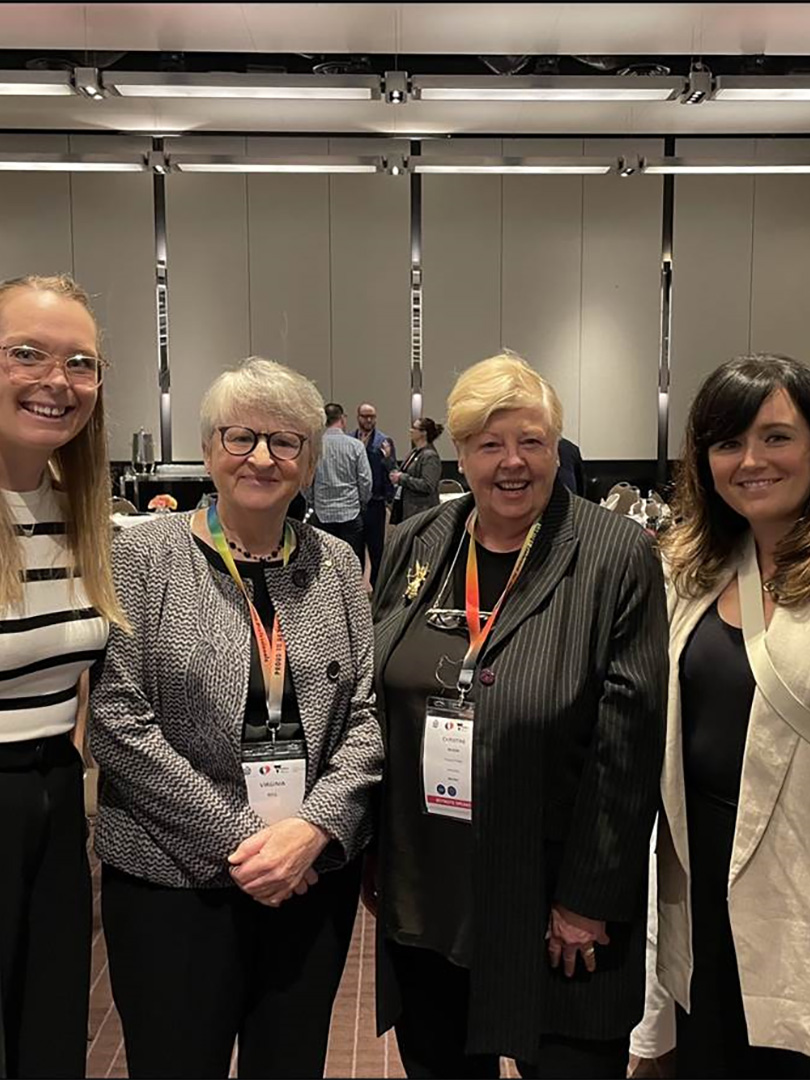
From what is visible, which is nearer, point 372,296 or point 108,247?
point 108,247

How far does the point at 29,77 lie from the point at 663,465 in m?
7.79

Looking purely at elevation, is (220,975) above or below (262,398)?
below

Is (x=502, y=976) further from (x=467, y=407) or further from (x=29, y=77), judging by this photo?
(x=29, y=77)

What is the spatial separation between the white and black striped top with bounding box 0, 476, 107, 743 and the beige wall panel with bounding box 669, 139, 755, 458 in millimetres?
9948

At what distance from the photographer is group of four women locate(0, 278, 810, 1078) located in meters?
1.55

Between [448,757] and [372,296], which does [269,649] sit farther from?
[372,296]

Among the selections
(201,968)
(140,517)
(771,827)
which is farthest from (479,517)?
(140,517)

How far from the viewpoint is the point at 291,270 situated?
10.7m

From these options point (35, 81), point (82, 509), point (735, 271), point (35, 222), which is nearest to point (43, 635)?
point (82, 509)

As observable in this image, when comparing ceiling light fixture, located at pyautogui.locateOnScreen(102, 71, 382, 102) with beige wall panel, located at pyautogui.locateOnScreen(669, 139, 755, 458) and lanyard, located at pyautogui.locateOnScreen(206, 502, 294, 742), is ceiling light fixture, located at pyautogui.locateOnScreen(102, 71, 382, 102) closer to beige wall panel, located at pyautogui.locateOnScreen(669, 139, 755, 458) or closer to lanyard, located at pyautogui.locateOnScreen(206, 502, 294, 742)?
lanyard, located at pyautogui.locateOnScreen(206, 502, 294, 742)

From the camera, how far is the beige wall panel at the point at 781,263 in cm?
1066

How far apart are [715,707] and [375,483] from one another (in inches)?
319

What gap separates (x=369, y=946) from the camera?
314 centimetres

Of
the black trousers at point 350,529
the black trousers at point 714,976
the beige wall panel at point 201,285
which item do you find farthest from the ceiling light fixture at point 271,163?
the black trousers at point 714,976
